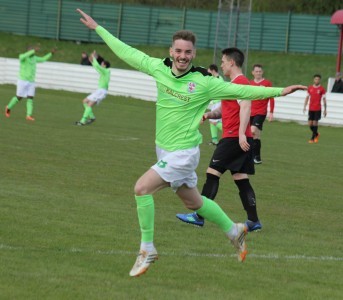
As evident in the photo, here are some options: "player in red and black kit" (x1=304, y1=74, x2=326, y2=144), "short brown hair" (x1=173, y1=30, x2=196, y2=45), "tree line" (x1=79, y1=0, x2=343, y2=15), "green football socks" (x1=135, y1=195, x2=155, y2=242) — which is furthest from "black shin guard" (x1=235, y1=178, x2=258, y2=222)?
"tree line" (x1=79, y1=0, x2=343, y2=15)

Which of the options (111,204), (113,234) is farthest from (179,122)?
(111,204)

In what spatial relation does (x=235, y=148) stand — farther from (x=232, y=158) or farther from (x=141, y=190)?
(x=141, y=190)

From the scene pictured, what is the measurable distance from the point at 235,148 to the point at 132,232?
1979 millimetres

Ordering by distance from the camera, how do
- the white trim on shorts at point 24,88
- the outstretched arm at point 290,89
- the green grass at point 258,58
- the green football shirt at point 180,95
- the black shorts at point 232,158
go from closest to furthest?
the outstretched arm at point 290,89
the green football shirt at point 180,95
the black shorts at point 232,158
the white trim on shorts at point 24,88
the green grass at point 258,58

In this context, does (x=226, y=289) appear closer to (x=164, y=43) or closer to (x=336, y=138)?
(x=336, y=138)

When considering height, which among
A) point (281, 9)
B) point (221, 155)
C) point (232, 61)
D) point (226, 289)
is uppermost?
point (281, 9)

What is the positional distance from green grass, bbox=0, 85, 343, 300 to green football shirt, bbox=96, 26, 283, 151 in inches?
46.0

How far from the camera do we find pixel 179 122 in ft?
28.6

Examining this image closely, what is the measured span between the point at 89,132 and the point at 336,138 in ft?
30.4

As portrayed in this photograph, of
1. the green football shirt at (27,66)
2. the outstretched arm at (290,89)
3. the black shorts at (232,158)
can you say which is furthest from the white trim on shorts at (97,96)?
the outstretched arm at (290,89)

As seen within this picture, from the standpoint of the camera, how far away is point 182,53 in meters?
8.48

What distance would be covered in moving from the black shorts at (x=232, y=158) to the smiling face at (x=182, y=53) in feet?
10.7

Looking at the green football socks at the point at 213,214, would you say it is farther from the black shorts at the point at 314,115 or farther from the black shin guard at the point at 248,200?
the black shorts at the point at 314,115

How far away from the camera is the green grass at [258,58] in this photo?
48906mm
